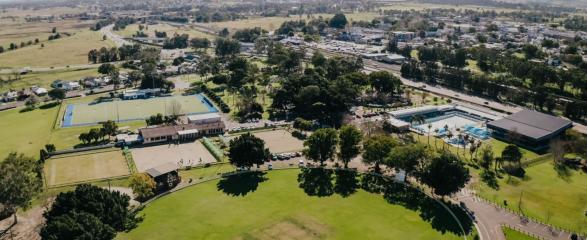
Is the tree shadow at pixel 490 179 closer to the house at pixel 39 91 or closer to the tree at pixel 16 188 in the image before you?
the tree at pixel 16 188

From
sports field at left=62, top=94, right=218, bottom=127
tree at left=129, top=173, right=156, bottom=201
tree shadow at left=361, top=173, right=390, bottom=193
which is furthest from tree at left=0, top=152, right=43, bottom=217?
tree shadow at left=361, top=173, right=390, bottom=193

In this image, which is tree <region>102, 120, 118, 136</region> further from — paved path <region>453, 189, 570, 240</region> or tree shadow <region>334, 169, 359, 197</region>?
paved path <region>453, 189, 570, 240</region>

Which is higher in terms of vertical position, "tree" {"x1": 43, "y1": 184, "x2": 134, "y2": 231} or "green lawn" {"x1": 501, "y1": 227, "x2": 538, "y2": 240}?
"tree" {"x1": 43, "y1": 184, "x2": 134, "y2": 231}

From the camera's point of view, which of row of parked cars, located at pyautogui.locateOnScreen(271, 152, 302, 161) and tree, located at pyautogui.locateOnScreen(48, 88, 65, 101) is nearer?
row of parked cars, located at pyautogui.locateOnScreen(271, 152, 302, 161)

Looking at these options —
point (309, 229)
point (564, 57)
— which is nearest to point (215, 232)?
point (309, 229)

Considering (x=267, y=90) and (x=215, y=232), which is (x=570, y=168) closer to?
(x=215, y=232)

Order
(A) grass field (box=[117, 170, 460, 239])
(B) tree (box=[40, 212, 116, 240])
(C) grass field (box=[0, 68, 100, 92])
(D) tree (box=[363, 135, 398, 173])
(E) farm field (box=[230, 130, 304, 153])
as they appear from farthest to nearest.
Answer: (C) grass field (box=[0, 68, 100, 92]) < (E) farm field (box=[230, 130, 304, 153]) < (D) tree (box=[363, 135, 398, 173]) < (A) grass field (box=[117, 170, 460, 239]) < (B) tree (box=[40, 212, 116, 240])

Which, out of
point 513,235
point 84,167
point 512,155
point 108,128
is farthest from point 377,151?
point 108,128

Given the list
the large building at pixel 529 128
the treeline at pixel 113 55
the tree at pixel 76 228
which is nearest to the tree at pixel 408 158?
the large building at pixel 529 128
